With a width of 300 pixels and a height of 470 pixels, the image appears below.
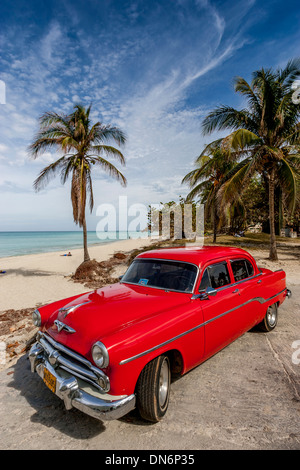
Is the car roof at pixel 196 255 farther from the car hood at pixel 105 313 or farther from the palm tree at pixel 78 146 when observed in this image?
the palm tree at pixel 78 146

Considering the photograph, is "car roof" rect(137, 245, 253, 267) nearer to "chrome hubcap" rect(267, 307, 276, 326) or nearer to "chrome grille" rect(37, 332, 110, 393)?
"chrome hubcap" rect(267, 307, 276, 326)

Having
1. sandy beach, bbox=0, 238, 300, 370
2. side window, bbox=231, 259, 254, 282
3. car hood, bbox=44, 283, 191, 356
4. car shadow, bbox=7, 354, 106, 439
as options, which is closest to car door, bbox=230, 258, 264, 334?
side window, bbox=231, 259, 254, 282

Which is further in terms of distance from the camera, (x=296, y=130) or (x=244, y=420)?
(x=296, y=130)

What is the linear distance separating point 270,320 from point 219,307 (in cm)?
211

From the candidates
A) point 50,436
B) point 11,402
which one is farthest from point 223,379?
point 11,402

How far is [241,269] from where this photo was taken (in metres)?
4.18

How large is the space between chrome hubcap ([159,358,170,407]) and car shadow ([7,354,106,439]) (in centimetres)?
65

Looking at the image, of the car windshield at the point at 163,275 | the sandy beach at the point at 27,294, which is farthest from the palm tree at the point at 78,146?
the car windshield at the point at 163,275

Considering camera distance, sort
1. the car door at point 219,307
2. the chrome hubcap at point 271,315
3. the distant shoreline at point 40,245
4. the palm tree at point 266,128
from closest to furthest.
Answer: the car door at point 219,307 < the chrome hubcap at point 271,315 < the palm tree at point 266,128 < the distant shoreline at point 40,245

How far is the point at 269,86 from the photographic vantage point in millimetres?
11781

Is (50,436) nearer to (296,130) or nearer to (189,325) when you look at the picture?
(189,325)

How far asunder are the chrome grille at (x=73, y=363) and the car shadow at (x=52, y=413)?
0.56 metres

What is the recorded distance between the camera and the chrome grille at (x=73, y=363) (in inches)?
90.4
